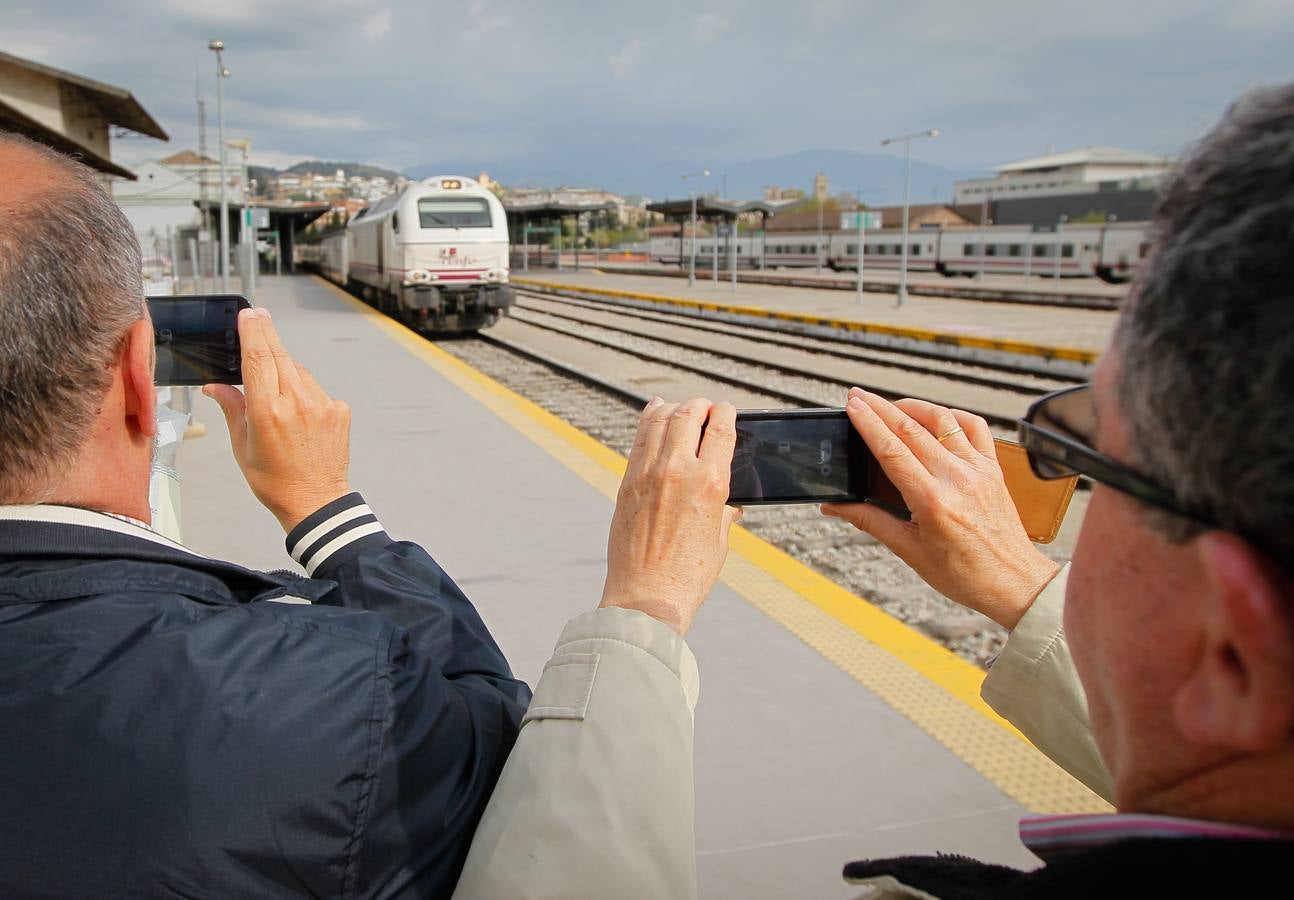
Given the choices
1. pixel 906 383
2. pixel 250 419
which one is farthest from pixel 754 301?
pixel 250 419

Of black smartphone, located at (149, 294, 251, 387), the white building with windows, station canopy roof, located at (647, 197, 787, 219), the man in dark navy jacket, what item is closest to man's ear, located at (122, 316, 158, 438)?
the man in dark navy jacket

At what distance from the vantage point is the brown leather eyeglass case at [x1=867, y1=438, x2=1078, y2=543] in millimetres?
1571

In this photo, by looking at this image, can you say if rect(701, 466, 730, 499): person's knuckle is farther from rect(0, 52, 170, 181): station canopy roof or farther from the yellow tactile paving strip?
rect(0, 52, 170, 181): station canopy roof

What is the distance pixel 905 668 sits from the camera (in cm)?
370

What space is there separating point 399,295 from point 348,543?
19799 mm

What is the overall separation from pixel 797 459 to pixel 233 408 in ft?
3.15

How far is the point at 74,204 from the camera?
132 cm

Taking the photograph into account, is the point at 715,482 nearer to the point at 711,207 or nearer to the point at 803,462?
the point at 803,462

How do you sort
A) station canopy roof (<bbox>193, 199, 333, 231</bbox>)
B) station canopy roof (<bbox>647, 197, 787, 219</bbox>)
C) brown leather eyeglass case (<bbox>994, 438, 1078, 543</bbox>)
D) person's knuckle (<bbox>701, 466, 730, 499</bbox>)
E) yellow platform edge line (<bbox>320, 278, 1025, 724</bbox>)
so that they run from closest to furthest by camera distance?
person's knuckle (<bbox>701, 466, 730, 499</bbox>) < brown leather eyeglass case (<bbox>994, 438, 1078, 543</bbox>) < yellow platform edge line (<bbox>320, 278, 1025, 724</bbox>) < station canopy roof (<bbox>647, 197, 787, 219</bbox>) < station canopy roof (<bbox>193, 199, 333, 231</bbox>)

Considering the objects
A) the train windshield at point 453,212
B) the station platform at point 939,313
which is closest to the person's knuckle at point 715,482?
the station platform at point 939,313

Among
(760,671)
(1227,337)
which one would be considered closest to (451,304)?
(760,671)

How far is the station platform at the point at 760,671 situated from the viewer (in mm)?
2693

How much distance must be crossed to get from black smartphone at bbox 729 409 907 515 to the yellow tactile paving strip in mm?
1709

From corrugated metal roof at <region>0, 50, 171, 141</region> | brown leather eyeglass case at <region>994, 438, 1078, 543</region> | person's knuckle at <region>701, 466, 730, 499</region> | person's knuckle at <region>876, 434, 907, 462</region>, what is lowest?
brown leather eyeglass case at <region>994, 438, 1078, 543</region>
